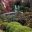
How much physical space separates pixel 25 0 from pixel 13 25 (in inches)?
22.2

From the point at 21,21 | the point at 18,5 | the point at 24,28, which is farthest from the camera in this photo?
the point at 18,5

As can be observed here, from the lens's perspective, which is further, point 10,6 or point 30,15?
point 10,6

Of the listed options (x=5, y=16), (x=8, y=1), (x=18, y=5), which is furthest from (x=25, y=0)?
(x=5, y=16)

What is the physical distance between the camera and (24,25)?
3.49 feet

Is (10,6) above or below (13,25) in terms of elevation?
above

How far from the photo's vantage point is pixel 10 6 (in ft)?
4.63

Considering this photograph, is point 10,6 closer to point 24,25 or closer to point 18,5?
point 18,5

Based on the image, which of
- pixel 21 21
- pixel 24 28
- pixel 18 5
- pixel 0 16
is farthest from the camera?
pixel 18 5

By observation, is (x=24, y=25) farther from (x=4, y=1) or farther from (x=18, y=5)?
(x=4, y=1)

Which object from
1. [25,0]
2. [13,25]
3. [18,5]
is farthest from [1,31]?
[25,0]

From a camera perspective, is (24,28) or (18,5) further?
(18,5)

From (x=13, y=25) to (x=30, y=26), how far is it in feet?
0.61

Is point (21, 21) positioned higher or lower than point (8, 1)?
lower

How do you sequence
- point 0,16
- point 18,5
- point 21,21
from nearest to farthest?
point 21,21 → point 0,16 → point 18,5
